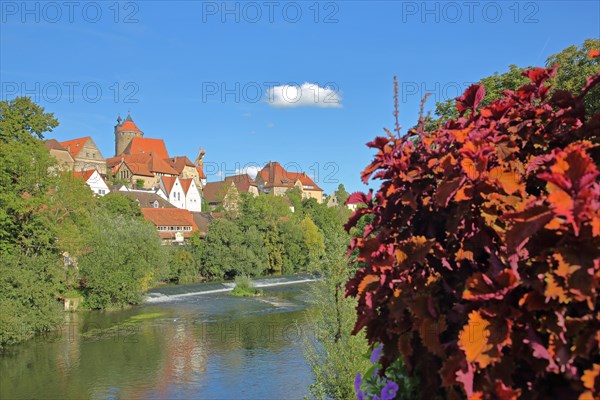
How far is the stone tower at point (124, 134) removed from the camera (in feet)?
350

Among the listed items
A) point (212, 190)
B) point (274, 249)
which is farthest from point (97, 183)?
point (212, 190)

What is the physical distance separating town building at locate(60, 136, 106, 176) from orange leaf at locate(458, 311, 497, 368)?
86.6 metres

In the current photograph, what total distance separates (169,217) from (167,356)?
3564 centimetres

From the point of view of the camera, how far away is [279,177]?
106562mm

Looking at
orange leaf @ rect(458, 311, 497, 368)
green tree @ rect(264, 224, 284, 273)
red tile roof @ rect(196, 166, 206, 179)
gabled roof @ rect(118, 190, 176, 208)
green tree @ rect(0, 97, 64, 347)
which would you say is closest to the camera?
orange leaf @ rect(458, 311, 497, 368)

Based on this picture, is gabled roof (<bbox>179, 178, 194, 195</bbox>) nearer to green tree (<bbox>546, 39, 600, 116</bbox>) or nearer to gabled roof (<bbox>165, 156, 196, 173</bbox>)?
gabled roof (<bbox>165, 156, 196, 173</bbox>)

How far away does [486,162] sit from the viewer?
1.86 meters

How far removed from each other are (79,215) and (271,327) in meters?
14.4

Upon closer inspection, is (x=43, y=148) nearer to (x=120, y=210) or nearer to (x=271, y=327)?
(x=271, y=327)

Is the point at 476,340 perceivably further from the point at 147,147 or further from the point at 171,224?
the point at 147,147

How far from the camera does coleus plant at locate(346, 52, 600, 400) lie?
1.50 m

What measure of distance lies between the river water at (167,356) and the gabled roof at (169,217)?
2345 centimetres

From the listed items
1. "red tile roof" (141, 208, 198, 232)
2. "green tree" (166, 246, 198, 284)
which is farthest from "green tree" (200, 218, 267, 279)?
"red tile roof" (141, 208, 198, 232)

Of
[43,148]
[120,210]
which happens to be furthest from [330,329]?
[120,210]
